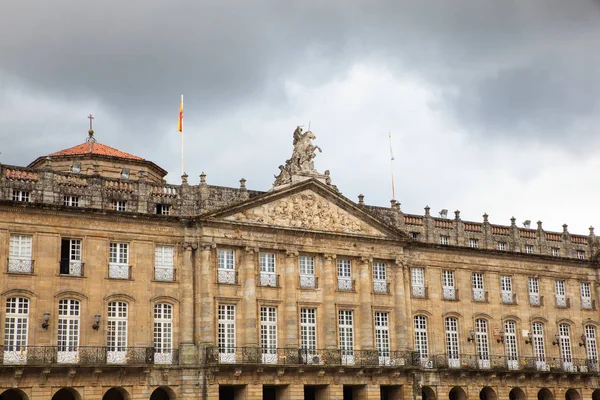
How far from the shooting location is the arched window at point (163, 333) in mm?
40750

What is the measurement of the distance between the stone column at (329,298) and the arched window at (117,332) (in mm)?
10155

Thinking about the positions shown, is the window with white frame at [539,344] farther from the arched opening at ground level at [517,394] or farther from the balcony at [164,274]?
the balcony at [164,274]

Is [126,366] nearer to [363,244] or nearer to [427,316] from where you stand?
[363,244]

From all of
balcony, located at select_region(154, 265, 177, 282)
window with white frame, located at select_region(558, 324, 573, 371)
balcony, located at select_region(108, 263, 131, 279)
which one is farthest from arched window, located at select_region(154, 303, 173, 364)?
window with white frame, located at select_region(558, 324, 573, 371)

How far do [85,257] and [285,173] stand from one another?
11.3 m

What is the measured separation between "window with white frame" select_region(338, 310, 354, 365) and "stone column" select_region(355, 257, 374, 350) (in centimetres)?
43

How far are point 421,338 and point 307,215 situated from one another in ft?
31.4

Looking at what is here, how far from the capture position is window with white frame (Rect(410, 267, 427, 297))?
49.2 m

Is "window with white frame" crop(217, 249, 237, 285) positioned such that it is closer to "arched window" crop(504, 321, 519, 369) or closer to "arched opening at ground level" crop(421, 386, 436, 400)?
"arched opening at ground level" crop(421, 386, 436, 400)

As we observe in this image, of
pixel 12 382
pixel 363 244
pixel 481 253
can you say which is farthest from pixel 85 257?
pixel 481 253

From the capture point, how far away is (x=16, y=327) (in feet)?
124

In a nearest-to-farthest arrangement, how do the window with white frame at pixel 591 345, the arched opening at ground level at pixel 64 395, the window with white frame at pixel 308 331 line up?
the arched opening at ground level at pixel 64 395 → the window with white frame at pixel 308 331 → the window with white frame at pixel 591 345

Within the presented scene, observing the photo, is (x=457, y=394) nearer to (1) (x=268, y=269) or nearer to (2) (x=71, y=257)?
(1) (x=268, y=269)

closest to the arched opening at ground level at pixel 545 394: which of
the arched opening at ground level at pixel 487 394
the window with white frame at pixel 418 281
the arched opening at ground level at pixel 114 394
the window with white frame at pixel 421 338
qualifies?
the arched opening at ground level at pixel 487 394
